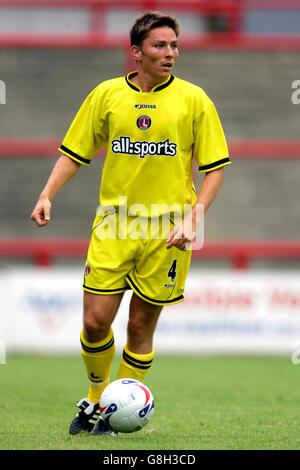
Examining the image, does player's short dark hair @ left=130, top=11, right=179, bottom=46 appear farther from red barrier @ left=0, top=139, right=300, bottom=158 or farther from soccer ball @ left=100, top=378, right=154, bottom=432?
red barrier @ left=0, top=139, right=300, bottom=158

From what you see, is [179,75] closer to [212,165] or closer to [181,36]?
[181,36]

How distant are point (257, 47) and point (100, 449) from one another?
1114cm

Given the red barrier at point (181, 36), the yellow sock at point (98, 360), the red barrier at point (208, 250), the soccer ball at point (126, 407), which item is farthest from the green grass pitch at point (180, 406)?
the red barrier at point (181, 36)

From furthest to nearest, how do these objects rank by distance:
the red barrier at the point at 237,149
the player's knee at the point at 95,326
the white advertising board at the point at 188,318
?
1. the red barrier at the point at 237,149
2. the white advertising board at the point at 188,318
3. the player's knee at the point at 95,326

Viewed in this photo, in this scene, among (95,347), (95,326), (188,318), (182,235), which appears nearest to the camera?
(182,235)

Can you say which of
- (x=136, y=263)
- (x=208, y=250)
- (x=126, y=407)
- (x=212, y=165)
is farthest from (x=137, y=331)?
(x=208, y=250)

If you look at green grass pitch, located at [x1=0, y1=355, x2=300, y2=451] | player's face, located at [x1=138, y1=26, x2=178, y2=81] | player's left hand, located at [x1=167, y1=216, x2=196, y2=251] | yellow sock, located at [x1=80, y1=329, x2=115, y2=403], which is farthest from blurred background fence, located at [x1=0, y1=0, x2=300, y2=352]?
player's left hand, located at [x1=167, y1=216, x2=196, y2=251]

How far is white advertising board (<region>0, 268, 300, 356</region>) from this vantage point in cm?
1141

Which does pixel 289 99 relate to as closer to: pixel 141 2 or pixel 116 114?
pixel 141 2

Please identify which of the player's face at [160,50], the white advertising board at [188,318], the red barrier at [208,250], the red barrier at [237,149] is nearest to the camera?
the player's face at [160,50]

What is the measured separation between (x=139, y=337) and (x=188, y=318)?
654 cm

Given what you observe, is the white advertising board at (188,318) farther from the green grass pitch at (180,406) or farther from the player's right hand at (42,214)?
the player's right hand at (42,214)

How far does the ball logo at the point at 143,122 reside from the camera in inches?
186

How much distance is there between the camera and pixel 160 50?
4.70 meters
